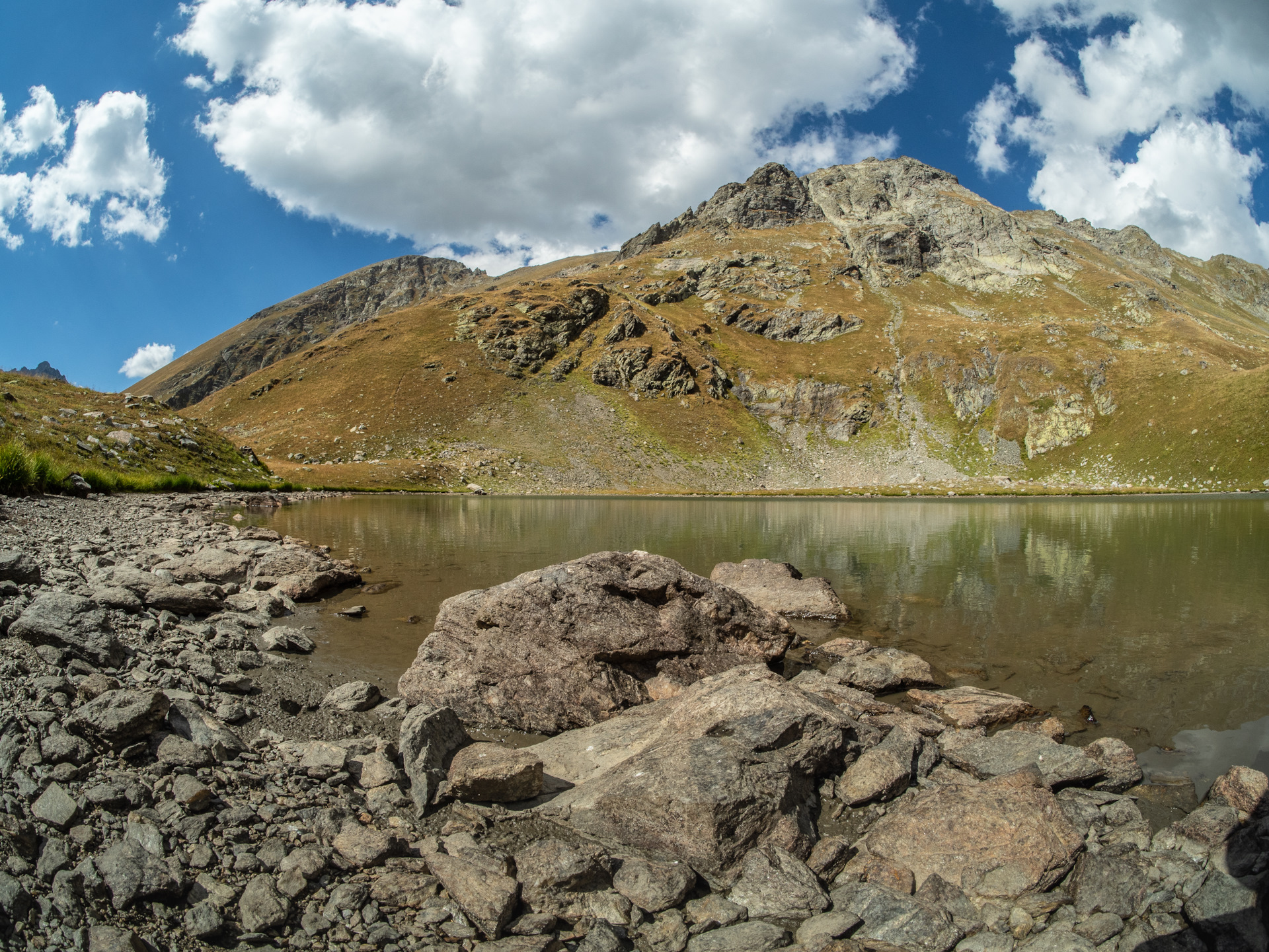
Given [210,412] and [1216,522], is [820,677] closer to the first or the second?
[1216,522]

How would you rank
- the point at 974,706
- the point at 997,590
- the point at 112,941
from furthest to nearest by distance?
the point at 997,590, the point at 974,706, the point at 112,941

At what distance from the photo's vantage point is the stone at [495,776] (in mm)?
7398

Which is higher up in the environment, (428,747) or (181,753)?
(181,753)

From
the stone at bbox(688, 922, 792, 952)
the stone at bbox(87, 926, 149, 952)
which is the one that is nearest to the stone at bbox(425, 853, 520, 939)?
the stone at bbox(688, 922, 792, 952)

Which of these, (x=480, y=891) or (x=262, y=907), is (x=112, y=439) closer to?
(x=262, y=907)

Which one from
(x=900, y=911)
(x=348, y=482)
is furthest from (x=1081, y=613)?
(x=348, y=482)

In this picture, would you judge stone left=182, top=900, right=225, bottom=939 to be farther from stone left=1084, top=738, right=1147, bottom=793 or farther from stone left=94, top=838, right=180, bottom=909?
stone left=1084, top=738, right=1147, bottom=793

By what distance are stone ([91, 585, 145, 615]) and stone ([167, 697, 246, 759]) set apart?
18.6 feet

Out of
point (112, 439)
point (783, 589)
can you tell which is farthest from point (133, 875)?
point (112, 439)

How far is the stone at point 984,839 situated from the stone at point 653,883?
243 cm

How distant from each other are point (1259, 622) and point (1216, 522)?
45420 millimetres

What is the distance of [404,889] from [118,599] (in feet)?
32.2

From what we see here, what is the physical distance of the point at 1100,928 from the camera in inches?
227

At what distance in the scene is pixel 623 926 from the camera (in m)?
5.61
